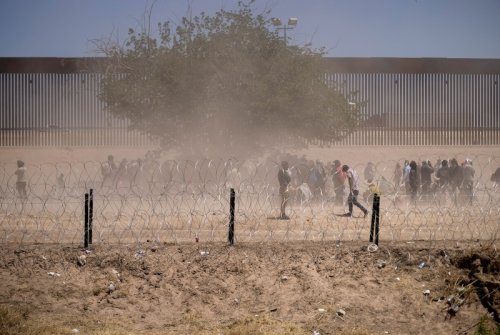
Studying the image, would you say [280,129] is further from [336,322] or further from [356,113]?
[336,322]

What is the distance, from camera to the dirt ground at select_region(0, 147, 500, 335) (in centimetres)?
770

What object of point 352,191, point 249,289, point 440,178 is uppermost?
point 440,178

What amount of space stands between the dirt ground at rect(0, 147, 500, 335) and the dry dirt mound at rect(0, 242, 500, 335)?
0.05ft

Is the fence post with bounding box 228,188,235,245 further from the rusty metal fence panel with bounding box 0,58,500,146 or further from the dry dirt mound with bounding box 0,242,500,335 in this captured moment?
the rusty metal fence panel with bounding box 0,58,500,146

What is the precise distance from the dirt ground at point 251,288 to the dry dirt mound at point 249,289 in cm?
1

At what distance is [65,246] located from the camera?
9.07 m

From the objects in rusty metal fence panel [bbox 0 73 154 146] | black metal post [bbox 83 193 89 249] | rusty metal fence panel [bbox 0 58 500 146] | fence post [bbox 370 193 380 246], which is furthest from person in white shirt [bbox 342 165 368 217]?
rusty metal fence panel [bbox 0 73 154 146]

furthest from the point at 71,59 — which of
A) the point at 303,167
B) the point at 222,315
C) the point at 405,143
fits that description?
the point at 222,315

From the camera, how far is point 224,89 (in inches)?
805

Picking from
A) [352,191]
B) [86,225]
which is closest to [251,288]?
[86,225]

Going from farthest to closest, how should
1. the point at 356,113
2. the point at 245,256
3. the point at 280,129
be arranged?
the point at 356,113 → the point at 280,129 → the point at 245,256

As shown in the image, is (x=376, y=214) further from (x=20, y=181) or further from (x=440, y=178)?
(x=20, y=181)

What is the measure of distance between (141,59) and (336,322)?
51.8 feet

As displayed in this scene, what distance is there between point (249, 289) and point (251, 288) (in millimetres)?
34
